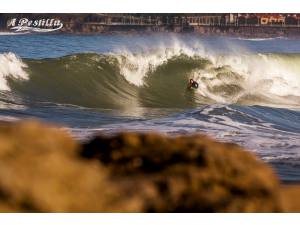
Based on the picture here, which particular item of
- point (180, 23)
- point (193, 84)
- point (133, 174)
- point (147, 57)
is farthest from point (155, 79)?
point (133, 174)

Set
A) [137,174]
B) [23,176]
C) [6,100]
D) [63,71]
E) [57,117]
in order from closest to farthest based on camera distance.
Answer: [23,176] < [137,174] < [57,117] < [6,100] < [63,71]

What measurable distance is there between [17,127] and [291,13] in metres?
6.18

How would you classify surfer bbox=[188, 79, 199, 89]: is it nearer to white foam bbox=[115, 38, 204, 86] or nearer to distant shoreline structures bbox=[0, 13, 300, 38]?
white foam bbox=[115, 38, 204, 86]

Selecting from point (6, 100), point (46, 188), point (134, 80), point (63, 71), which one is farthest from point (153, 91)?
point (46, 188)

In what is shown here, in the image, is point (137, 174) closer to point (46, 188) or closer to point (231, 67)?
point (46, 188)

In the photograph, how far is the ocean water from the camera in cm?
916

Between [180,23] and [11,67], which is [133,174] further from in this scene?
[11,67]

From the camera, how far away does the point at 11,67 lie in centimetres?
1086

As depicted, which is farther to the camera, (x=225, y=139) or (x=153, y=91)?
(x=153, y=91)

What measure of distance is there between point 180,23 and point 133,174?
6.17m

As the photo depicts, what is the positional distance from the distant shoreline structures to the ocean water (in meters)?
0.23

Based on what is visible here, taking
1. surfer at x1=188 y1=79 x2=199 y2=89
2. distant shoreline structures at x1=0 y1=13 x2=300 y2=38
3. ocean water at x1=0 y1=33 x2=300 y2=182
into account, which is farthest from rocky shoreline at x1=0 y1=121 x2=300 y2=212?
surfer at x1=188 y1=79 x2=199 y2=89

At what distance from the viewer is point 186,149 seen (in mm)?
3521

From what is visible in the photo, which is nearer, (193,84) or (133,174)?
(133,174)
